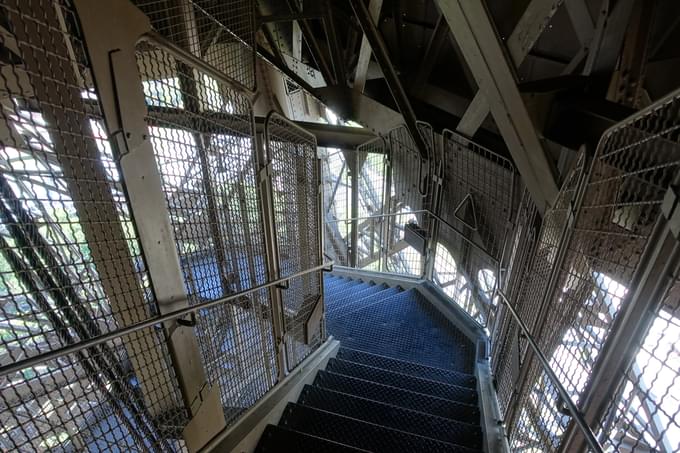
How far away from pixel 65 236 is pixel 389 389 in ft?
8.80

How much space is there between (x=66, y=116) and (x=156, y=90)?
1.59 ft

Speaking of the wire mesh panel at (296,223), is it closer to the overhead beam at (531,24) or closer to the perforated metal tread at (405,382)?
the perforated metal tread at (405,382)

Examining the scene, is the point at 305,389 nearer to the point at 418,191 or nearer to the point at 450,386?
the point at 450,386

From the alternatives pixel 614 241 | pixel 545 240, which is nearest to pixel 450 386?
pixel 545 240

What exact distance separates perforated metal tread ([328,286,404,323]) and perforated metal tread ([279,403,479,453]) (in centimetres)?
174

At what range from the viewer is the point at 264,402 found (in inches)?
98.6

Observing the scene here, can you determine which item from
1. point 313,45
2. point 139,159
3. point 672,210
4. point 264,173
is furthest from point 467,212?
point 139,159

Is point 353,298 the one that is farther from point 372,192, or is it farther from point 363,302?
point 372,192

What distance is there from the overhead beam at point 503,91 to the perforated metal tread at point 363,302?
2.58 metres

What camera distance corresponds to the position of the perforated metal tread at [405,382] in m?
3.03

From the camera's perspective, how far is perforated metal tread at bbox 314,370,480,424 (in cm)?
283

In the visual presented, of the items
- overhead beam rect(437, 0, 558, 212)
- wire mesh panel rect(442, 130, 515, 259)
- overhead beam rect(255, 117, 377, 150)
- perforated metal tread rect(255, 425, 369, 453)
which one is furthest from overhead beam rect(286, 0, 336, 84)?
perforated metal tread rect(255, 425, 369, 453)

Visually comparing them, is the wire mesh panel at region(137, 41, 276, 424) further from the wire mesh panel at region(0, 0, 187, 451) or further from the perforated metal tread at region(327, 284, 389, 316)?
the perforated metal tread at region(327, 284, 389, 316)

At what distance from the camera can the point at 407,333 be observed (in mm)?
4113
